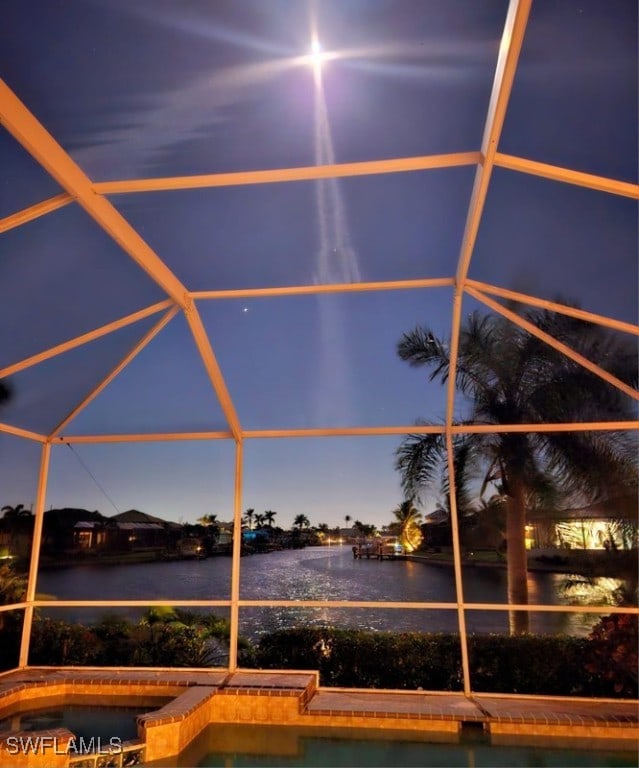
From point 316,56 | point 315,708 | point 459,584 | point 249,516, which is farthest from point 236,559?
point 316,56

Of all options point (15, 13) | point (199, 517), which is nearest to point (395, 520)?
point (199, 517)

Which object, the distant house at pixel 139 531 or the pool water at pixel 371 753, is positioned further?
the distant house at pixel 139 531

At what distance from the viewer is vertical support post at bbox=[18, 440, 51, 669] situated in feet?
22.5

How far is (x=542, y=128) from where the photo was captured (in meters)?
3.17

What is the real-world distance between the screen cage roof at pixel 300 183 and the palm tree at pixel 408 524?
2222mm

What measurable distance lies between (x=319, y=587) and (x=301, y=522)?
1.51 m

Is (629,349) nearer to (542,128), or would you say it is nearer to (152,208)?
(542,128)

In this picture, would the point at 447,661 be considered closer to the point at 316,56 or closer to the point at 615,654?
the point at 615,654

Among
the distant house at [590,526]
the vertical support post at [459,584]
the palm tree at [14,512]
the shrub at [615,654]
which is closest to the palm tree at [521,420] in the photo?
the distant house at [590,526]

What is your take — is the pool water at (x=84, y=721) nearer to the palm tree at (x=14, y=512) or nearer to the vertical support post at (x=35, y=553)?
the vertical support post at (x=35, y=553)

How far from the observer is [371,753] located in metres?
4.69

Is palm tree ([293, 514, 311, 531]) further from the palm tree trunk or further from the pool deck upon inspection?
the palm tree trunk

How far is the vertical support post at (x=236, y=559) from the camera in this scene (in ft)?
21.6

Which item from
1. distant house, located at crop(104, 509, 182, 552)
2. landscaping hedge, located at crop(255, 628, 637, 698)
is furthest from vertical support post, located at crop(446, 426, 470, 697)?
distant house, located at crop(104, 509, 182, 552)
